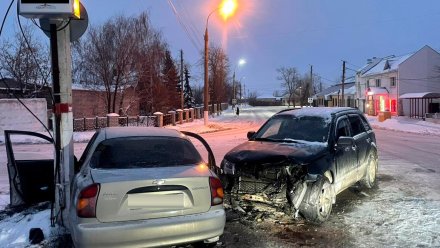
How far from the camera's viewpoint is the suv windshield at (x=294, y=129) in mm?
7422

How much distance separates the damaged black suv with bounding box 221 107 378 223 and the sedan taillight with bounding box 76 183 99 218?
2626 mm

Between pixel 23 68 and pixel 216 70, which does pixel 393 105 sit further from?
pixel 23 68

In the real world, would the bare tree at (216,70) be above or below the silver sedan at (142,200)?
above

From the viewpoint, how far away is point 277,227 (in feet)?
20.3

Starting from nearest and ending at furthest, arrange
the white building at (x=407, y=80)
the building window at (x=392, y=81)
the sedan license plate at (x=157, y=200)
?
1. the sedan license plate at (x=157, y=200)
2. the white building at (x=407, y=80)
3. the building window at (x=392, y=81)

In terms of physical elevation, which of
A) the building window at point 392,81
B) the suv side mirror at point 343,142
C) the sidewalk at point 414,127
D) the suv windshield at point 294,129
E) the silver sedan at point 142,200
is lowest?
the sidewalk at point 414,127

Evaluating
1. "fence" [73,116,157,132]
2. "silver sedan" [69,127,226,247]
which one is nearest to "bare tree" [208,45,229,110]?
"fence" [73,116,157,132]

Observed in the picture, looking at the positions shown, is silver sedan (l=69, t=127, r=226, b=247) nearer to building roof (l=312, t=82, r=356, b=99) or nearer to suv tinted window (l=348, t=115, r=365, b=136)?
suv tinted window (l=348, t=115, r=365, b=136)

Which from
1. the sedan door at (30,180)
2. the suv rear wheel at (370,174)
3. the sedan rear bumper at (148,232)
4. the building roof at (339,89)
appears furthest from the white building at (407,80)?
the sedan rear bumper at (148,232)

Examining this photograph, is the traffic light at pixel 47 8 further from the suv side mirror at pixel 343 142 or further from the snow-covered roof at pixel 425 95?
the snow-covered roof at pixel 425 95

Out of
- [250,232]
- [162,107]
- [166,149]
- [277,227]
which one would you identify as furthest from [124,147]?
[162,107]

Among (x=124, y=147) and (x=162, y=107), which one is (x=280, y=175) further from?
(x=162, y=107)

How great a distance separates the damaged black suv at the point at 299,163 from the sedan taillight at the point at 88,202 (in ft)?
8.62

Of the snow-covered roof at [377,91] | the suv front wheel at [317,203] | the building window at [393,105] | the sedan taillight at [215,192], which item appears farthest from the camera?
the snow-covered roof at [377,91]
